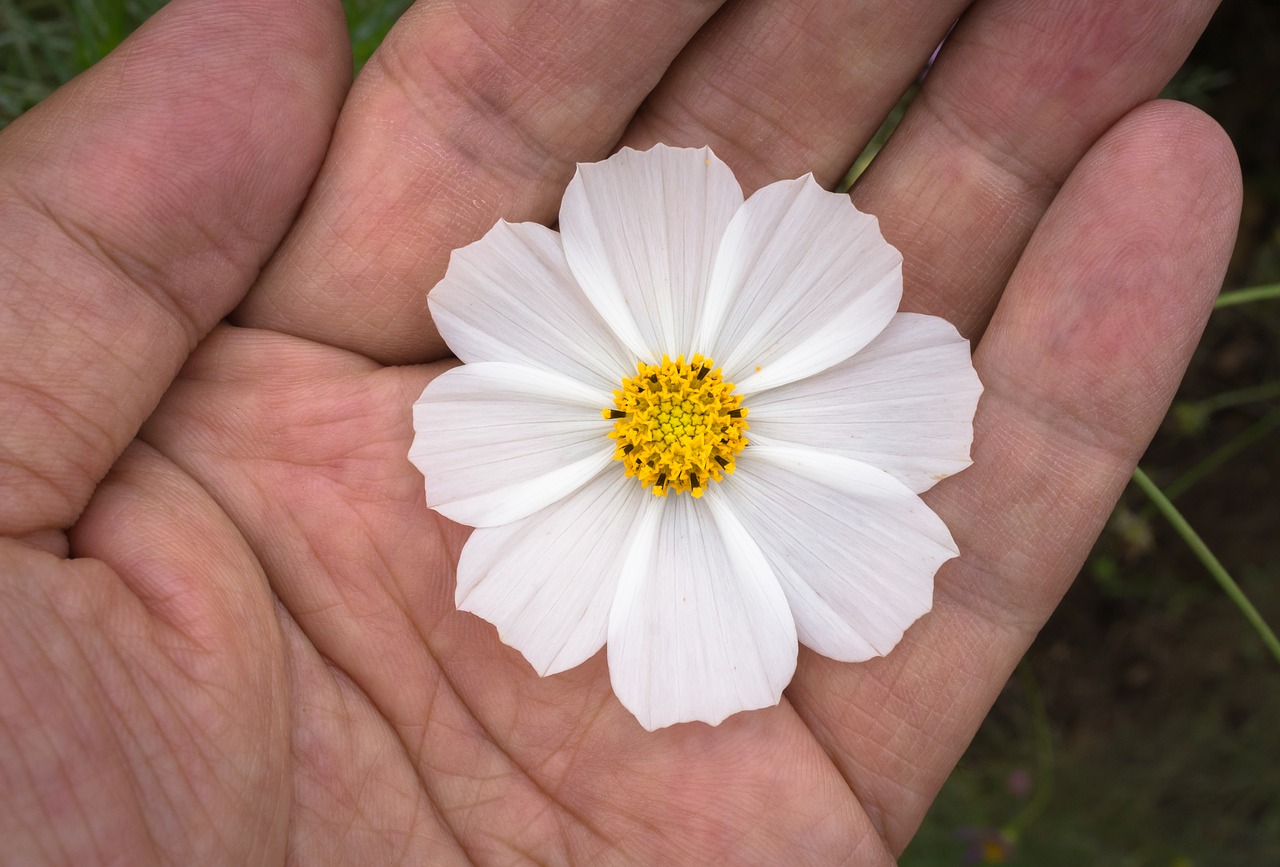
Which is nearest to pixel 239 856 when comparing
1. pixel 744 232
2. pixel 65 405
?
pixel 65 405

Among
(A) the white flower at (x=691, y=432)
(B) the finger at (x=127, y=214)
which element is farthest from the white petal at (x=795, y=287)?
(B) the finger at (x=127, y=214)

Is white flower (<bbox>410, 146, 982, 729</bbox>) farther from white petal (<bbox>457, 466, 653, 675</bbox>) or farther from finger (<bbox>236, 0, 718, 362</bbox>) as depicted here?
finger (<bbox>236, 0, 718, 362</bbox>)

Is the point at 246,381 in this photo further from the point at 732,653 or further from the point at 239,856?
the point at 732,653

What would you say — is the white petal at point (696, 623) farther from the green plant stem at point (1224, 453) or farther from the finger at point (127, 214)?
the green plant stem at point (1224, 453)

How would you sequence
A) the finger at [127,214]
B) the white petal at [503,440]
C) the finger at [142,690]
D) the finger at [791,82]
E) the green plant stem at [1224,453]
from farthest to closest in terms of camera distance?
the green plant stem at [1224,453] < the finger at [791,82] < the white petal at [503,440] < the finger at [127,214] < the finger at [142,690]

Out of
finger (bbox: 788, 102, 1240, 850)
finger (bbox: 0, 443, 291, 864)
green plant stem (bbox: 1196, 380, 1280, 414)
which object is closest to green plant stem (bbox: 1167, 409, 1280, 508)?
green plant stem (bbox: 1196, 380, 1280, 414)

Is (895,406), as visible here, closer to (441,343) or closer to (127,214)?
(441,343)
